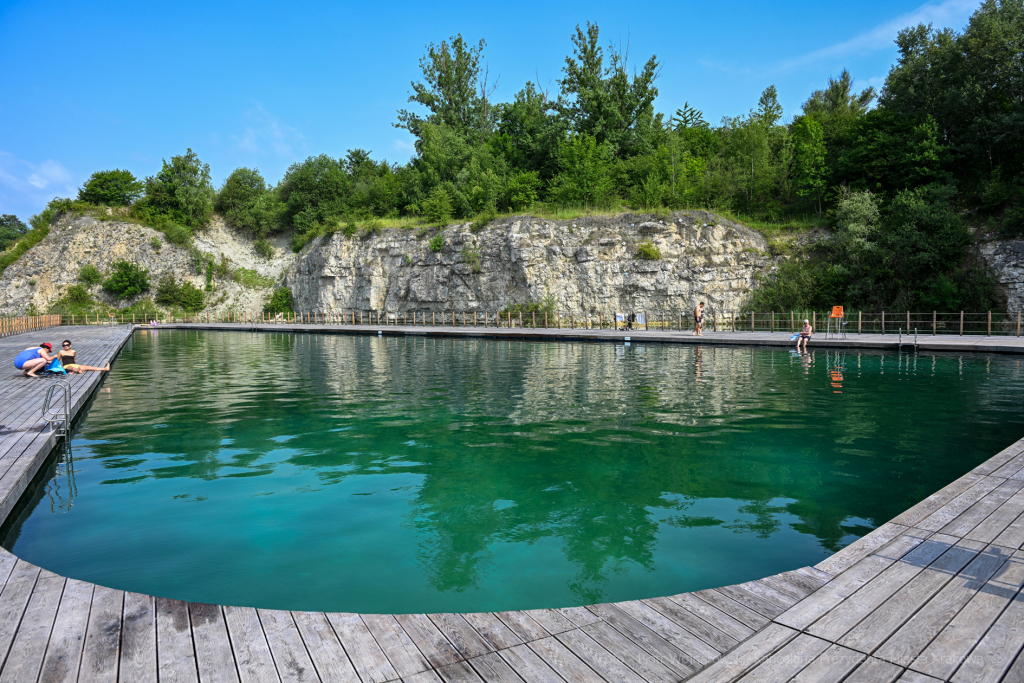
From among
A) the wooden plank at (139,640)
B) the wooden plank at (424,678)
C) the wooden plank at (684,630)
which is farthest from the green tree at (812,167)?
the wooden plank at (139,640)

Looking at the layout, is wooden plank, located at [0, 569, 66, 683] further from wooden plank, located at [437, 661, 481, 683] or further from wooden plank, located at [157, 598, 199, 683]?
wooden plank, located at [437, 661, 481, 683]

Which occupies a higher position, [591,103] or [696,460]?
[591,103]

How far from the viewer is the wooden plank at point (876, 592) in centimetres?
320

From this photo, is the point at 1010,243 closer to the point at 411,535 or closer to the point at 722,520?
the point at 722,520

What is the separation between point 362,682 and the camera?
2795mm

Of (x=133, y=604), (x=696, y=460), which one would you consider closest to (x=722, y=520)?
(x=696, y=460)

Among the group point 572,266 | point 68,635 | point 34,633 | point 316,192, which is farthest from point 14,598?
point 316,192

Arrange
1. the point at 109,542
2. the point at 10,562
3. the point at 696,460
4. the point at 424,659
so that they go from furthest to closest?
the point at 696,460 < the point at 109,542 < the point at 10,562 < the point at 424,659

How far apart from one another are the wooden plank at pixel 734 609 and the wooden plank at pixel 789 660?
26 cm

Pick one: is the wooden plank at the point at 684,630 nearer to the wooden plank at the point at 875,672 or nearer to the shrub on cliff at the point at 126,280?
the wooden plank at the point at 875,672

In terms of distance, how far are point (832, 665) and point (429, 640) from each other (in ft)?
6.54

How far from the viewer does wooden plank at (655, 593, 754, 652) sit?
3188 millimetres

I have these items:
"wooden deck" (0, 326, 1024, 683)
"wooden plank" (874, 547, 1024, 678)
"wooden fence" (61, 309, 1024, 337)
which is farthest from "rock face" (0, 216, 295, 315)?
"wooden plank" (874, 547, 1024, 678)

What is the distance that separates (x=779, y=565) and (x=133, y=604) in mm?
4769
